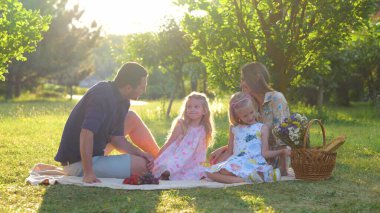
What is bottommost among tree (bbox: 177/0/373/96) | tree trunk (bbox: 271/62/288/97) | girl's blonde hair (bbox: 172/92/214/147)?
girl's blonde hair (bbox: 172/92/214/147)

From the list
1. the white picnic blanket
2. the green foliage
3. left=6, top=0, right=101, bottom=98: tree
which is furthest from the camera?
left=6, top=0, right=101, bottom=98: tree

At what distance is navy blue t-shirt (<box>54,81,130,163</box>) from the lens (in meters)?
6.49

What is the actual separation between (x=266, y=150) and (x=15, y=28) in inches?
210

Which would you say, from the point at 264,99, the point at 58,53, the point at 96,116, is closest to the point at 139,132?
the point at 96,116

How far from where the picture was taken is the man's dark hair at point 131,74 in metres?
6.73

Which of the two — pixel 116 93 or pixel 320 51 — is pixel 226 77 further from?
pixel 116 93

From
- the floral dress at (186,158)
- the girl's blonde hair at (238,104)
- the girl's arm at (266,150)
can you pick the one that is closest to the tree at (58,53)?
the floral dress at (186,158)

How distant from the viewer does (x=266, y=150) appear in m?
6.98

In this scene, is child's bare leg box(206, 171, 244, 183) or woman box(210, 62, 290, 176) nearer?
child's bare leg box(206, 171, 244, 183)

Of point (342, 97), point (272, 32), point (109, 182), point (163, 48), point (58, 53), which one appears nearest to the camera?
point (109, 182)

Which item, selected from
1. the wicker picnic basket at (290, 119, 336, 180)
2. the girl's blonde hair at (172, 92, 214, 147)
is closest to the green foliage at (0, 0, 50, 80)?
the girl's blonde hair at (172, 92, 214, 147)

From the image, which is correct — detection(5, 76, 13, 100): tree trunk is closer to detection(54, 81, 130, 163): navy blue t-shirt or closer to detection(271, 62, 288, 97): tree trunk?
detection(271, 62, 288, 97): tree trunk

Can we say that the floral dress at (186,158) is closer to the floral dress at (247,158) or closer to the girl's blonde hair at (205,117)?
the girl's blonde hair at (205,117)

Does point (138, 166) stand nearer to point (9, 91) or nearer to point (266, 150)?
point (266, 150)
